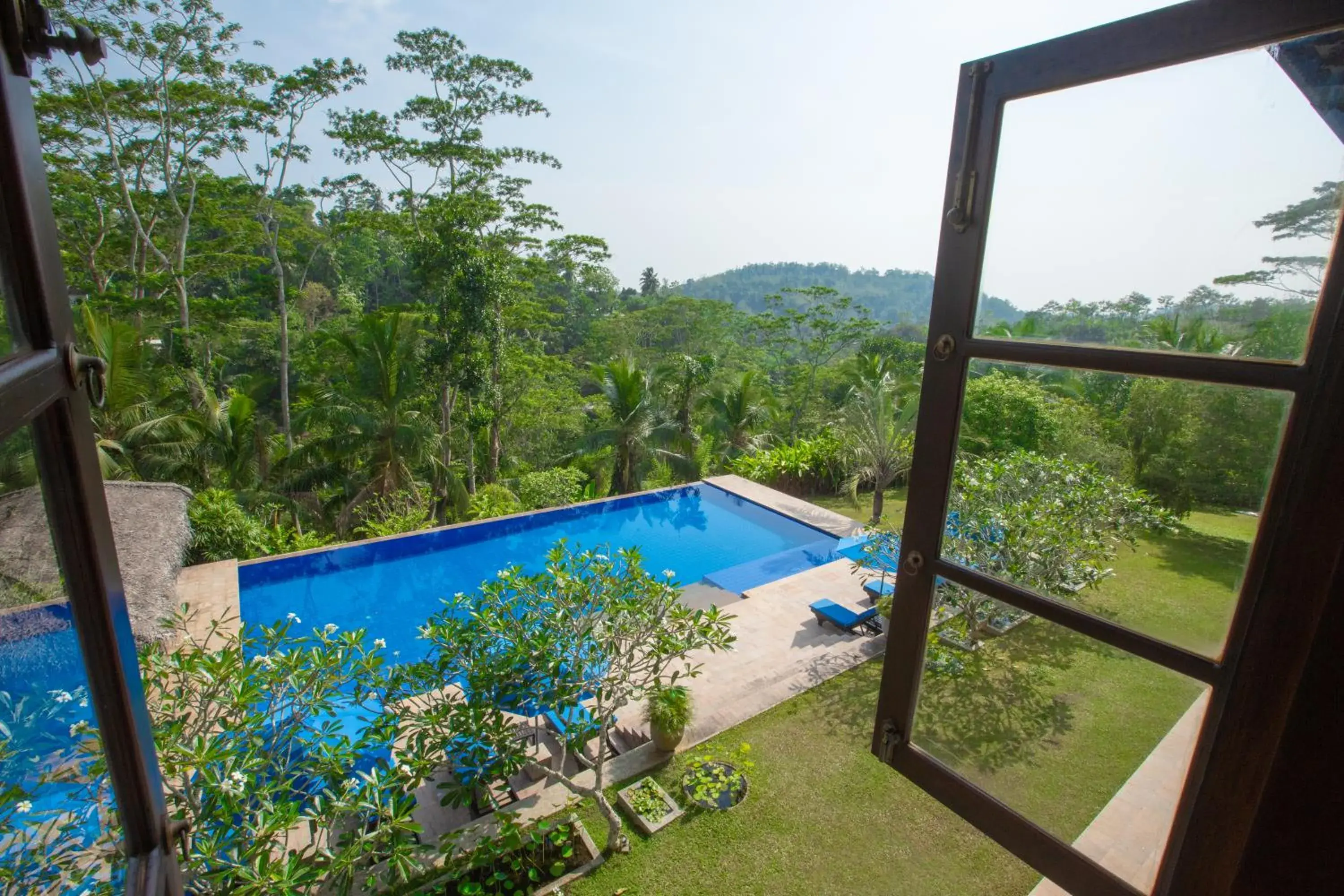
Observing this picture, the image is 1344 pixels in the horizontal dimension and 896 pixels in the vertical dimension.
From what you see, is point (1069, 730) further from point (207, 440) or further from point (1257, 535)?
point (207, 440)

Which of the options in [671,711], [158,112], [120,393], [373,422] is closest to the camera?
[671,711]

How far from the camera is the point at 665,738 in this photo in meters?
4.48

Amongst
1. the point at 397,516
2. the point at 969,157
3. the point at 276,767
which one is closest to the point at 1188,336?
the point at 969,157

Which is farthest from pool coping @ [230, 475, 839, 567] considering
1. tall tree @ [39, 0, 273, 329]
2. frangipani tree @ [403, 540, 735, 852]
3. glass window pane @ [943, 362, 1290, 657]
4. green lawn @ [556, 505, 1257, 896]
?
glass window pane @ [943, 362, 1290, 657]

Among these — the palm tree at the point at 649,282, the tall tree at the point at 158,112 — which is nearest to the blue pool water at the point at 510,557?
the tall tree at the point at 158,112

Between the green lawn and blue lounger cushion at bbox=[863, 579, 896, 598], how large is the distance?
974 mm

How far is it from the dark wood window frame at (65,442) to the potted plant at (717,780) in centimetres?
368

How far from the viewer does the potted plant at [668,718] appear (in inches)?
172

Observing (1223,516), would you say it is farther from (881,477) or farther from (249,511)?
(249,511)

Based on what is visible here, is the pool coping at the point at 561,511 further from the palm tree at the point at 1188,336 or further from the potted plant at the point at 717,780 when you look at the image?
the palm tree at the point at 1188,336

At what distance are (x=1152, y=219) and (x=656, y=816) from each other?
4.07m

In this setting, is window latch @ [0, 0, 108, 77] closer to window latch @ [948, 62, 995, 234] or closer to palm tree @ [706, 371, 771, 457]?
window latch @ [948, 62, 995, 234]

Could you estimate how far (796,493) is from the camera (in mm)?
12039

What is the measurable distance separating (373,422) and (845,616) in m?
8.08
